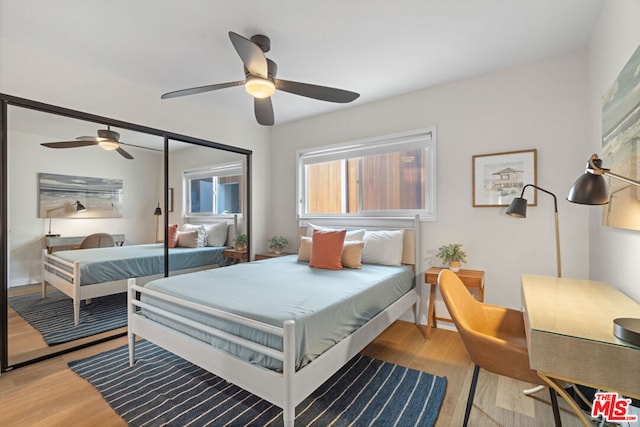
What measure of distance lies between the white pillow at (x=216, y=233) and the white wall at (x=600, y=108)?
3.80 meters

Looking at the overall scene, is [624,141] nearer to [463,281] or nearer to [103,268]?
[463,281]

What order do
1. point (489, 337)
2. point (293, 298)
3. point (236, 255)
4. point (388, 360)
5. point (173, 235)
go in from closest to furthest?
point (489, 337), point (293, 298), point (388, 360), point (173, 235), point (236, 255)

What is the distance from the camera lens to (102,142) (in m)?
2.87

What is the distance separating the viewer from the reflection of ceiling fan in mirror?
8.65ft

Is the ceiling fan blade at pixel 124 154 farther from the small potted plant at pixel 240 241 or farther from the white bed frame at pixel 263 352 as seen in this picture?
the small potted plant at pixel 240 241

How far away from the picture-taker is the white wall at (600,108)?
154 centimetres

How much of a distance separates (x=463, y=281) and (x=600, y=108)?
1.63 metres

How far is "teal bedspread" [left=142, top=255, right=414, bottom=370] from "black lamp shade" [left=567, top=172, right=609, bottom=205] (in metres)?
1.34

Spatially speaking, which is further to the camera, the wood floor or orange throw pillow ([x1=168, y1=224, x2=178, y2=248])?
orange throw pillow ([x1=168, y1=224, x2=178, y2=248])

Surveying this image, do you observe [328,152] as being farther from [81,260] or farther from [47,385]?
[47,385]

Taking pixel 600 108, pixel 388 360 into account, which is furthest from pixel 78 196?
pixel 600 108

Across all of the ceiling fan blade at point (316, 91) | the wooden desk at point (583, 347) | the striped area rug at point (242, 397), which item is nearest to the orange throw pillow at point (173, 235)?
the striped area rug at point (242, 397)

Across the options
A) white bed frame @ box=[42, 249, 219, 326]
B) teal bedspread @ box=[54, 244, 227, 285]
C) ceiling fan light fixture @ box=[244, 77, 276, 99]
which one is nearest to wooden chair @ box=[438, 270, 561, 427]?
ceiling fan light fixture @ box=[244, 77, 276, 99]

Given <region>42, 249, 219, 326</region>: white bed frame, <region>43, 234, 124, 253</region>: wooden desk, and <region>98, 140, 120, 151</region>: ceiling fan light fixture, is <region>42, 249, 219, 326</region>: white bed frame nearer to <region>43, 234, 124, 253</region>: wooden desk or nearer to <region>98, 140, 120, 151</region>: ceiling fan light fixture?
<region>43, 234, 124, 253</region>: wooden desk
